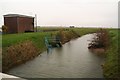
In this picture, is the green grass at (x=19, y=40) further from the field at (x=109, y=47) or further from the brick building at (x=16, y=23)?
the brick building at (x=16, y=23)

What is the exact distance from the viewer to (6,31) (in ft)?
121

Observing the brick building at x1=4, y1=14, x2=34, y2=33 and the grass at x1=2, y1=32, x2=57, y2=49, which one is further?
the brick building at x1=4, y1=14, x2=34, y2=33

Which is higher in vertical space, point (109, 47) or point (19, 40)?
point (19, 40)

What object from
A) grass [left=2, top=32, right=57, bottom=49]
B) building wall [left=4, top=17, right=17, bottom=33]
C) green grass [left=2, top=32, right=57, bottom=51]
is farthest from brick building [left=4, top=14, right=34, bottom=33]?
green grass [left=2, top=32, right=57, bottom=51]

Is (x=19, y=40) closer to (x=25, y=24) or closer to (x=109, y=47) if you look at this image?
(x=109, y=47)

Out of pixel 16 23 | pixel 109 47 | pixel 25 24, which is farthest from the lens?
pixel 25 24

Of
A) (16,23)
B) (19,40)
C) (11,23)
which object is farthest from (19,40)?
(11,23)

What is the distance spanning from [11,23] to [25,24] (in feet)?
10.4

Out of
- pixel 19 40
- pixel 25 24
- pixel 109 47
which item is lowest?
pixel 109 47

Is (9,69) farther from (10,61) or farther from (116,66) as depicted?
Answer: (116,66)

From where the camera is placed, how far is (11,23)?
3747 centimetres

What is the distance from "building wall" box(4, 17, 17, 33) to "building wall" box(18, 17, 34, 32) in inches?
29.0

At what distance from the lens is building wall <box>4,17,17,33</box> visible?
1449 inches

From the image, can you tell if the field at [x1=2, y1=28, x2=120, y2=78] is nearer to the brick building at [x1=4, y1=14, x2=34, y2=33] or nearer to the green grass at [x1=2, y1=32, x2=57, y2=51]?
the green grass at [x1=2, y1=32, x2=57, y2=51]
